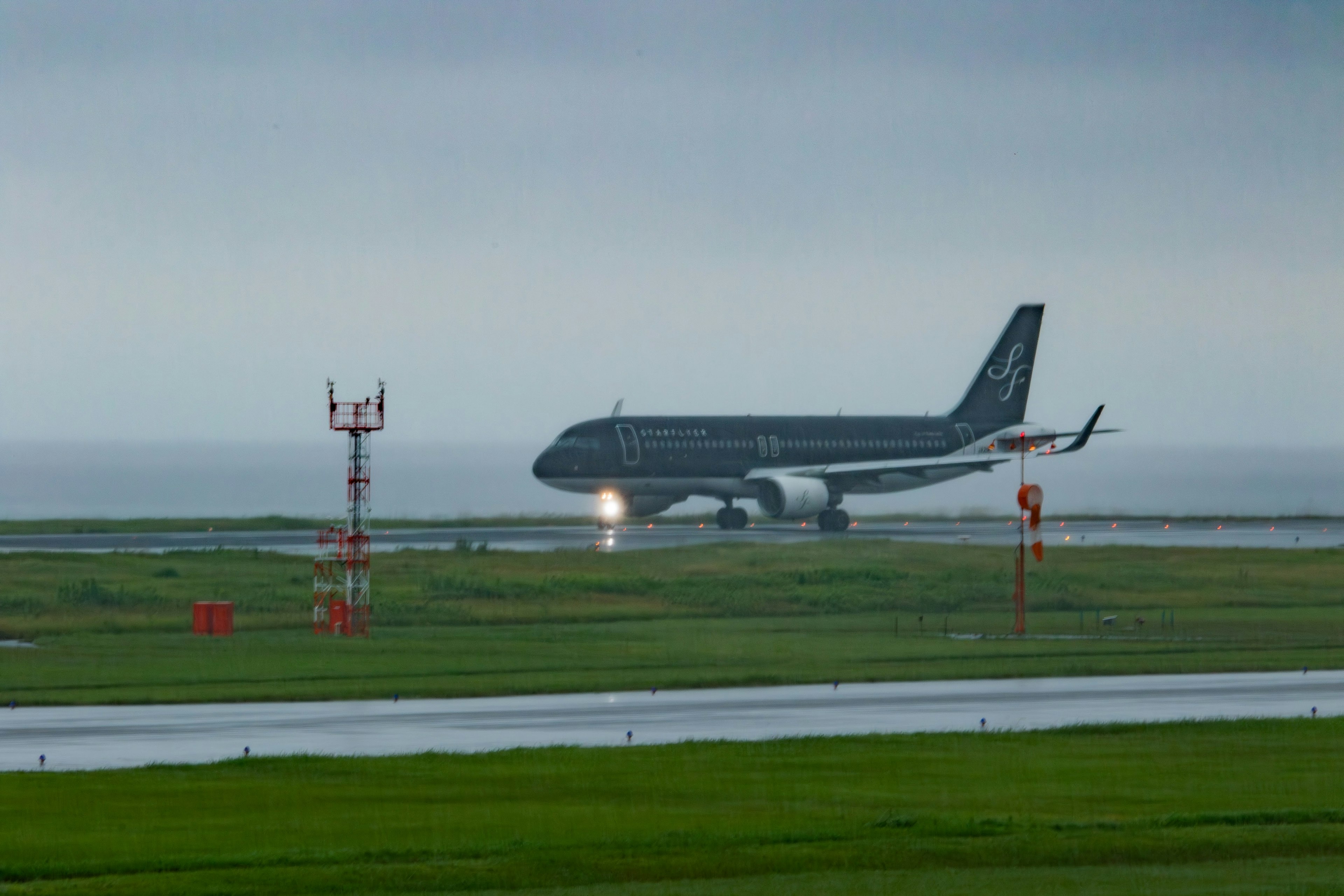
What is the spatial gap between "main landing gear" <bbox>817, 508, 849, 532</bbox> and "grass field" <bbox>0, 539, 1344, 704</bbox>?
557 inches

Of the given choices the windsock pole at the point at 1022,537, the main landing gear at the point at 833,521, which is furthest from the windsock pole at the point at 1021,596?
the main landing gear at the point at 833,521

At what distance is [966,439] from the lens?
8981 centimetres

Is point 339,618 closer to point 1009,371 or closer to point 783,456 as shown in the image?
point 783,456

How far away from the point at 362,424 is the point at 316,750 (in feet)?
76.8

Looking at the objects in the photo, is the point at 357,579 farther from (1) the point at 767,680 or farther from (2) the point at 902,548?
(2) the point at 902,548

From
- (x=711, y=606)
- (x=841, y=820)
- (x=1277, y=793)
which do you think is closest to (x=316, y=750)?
(x=841, y=820)

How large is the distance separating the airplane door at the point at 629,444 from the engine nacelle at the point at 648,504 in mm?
2532

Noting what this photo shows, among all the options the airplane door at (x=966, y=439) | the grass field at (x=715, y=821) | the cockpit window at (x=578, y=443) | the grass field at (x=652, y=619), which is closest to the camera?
the grass field at (x=715, y=821)

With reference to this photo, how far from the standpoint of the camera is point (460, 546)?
66.8 meters

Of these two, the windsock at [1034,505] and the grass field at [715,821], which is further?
the windsock at [1034,505]

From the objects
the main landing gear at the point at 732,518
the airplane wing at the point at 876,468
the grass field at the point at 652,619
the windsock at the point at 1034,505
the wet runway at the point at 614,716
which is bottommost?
the wet runway at the point at 614,716

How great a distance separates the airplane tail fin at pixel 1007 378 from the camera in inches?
3629

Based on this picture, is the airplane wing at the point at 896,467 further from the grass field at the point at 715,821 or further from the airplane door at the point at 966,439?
the grass field at the point at 715,821

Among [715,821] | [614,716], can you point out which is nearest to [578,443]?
[614,716]
